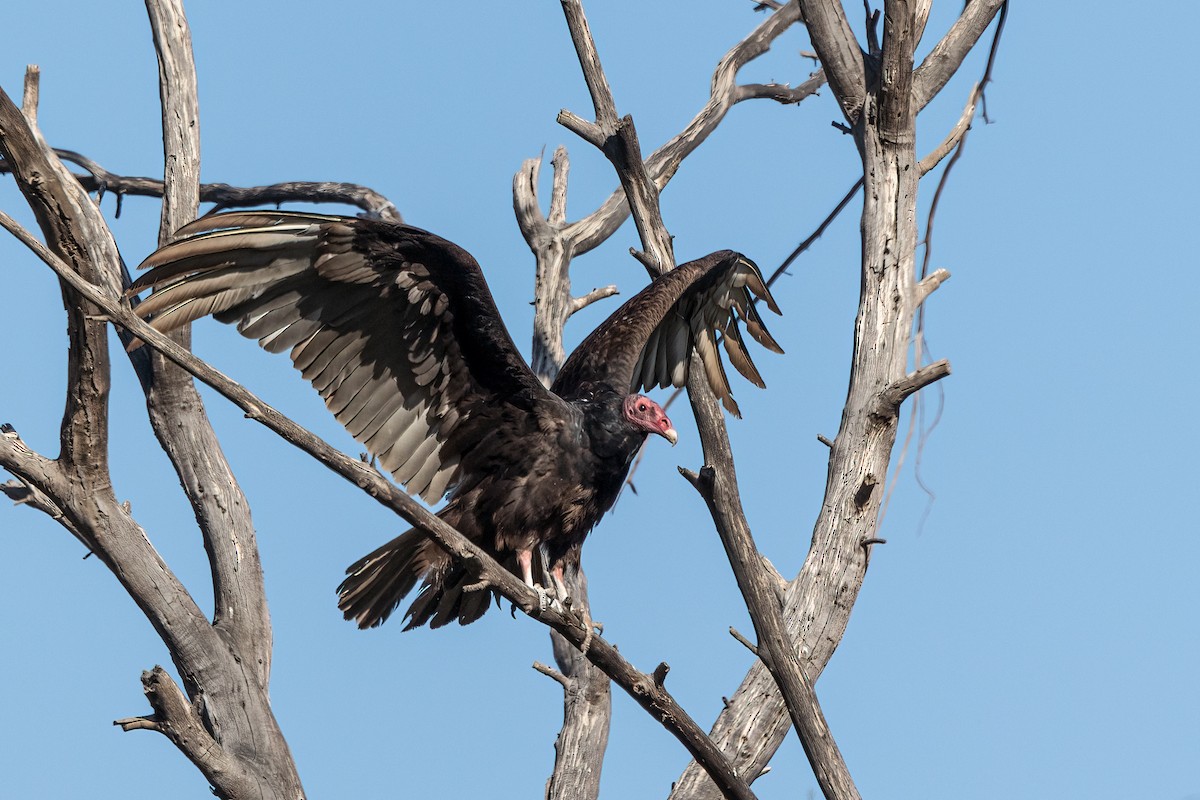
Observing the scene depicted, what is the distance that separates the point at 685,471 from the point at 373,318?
59.8 inches

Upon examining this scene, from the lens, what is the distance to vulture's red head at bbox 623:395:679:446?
4793mm

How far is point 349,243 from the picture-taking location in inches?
172

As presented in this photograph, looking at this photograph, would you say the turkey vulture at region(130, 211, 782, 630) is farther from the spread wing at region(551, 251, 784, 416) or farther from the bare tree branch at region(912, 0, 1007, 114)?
the bare tree branch at region(912, 0, 1007, 114)

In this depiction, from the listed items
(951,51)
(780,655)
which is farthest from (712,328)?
(780,655)

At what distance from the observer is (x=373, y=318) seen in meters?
4.58

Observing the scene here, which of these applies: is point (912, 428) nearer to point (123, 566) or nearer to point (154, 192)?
point (123, 566)

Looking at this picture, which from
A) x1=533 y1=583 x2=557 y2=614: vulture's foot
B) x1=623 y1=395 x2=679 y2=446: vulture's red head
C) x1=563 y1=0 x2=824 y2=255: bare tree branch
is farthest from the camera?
x1=563 y1=0 x2=824 y2=255: bare tree branch

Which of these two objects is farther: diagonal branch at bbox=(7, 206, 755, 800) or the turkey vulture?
the turkey vulture

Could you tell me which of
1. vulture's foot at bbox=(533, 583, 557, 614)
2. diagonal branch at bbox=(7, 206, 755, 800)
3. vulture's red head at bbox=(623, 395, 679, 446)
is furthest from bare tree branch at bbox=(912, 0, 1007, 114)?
diagonal branch at bbox=(7, 206, 755, 800)

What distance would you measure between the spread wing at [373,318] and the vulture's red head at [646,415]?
12.2 inches

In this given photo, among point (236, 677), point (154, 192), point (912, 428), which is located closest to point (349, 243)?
point (236, 677)

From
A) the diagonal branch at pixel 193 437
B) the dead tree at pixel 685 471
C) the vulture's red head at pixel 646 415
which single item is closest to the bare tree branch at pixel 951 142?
the dead tree at pixel 685 471

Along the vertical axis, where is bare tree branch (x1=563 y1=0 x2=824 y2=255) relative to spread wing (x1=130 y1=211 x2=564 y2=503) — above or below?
above

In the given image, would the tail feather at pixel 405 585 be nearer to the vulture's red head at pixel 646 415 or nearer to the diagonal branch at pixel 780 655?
the vulture's red head at pixel 646 415
